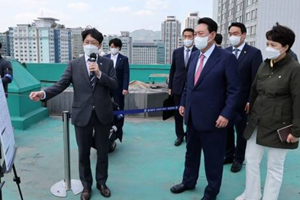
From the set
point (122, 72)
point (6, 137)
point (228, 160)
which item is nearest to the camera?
point (6, 137)

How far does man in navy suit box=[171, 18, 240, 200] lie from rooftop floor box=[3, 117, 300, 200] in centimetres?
48

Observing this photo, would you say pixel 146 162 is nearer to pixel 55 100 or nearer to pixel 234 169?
pixel 234 169

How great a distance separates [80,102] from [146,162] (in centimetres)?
138

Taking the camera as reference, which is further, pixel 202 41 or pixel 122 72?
pixel 122 72

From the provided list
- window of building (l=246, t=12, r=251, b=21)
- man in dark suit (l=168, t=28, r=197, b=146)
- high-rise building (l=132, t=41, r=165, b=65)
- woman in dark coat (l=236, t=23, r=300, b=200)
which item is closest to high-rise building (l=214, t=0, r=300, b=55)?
window of building (l=246, t=12, r=251, b=21)

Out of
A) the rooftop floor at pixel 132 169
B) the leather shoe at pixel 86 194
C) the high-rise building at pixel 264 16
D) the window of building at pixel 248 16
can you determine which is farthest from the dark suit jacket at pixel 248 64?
the window of building at pixel 248 16

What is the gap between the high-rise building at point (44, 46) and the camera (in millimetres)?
43688

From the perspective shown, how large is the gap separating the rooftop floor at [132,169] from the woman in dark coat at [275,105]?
62 centimetres

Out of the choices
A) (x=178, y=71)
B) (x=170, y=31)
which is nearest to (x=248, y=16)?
(x=170, y=31)

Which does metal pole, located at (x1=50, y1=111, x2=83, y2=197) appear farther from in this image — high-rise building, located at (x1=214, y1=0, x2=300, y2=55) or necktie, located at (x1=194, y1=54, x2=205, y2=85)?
high-rise building, located at (x1=214, y1=0, x2=300, y2=55)

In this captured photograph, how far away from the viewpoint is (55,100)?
19.3ft

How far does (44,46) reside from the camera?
44812 millimetres

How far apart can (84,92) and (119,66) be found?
1876mm

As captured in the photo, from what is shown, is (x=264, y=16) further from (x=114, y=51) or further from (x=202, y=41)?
(x=202, y=41)
